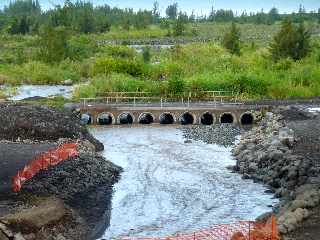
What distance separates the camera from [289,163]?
39469 millimetres

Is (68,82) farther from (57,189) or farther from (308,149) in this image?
(57,189)

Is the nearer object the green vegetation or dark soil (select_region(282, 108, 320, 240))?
dark soil (select_region(282, 108, 320, 240))

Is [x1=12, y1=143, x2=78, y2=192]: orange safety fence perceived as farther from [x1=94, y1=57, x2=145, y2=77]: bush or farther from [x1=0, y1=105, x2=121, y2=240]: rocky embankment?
[x1=94, y1=57, x2=145, y2=77]: bush

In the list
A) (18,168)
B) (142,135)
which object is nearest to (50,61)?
(142,135)

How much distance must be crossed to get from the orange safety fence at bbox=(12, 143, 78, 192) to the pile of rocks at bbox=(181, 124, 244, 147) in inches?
540

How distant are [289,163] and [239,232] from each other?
14749 millimetres

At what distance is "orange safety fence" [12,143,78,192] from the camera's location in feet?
110

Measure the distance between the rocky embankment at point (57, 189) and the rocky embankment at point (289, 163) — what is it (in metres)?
8.33

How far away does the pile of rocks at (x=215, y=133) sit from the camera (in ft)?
174

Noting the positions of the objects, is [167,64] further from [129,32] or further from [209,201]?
[129,32]

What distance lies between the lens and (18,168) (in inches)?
1431

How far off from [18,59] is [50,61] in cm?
649

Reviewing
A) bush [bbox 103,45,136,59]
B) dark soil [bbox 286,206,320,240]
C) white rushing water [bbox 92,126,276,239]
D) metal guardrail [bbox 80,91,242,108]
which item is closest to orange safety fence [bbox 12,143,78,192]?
white rushing water [bbox 92,126,276,239]

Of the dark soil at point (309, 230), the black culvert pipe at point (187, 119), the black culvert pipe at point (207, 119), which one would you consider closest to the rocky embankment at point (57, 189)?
the dark soil at point (309, 230)
